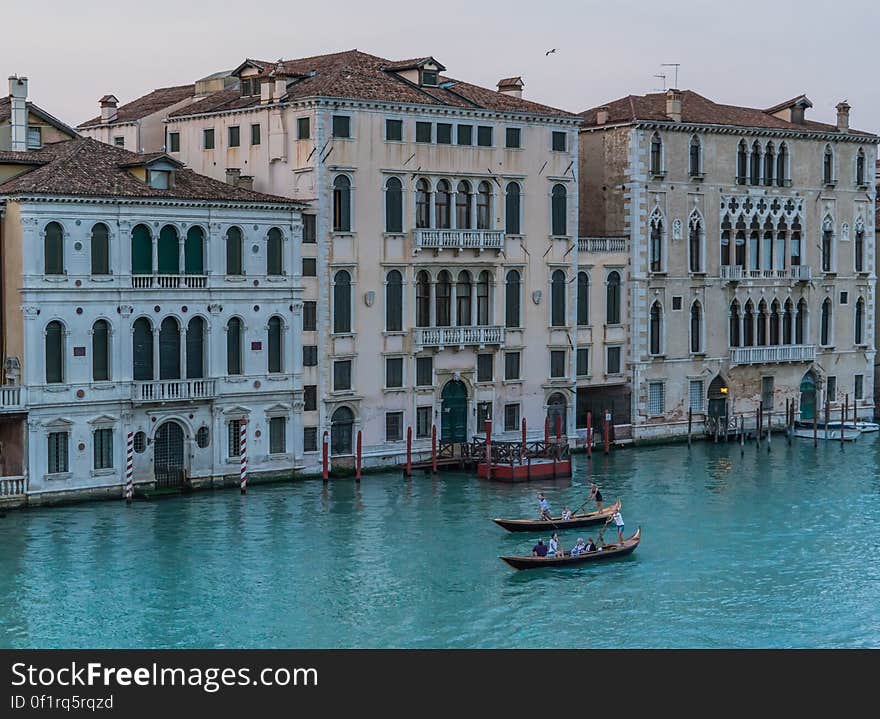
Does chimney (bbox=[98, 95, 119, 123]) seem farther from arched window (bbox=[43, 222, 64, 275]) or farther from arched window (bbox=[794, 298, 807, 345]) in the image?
arched window (bbox=[794, 298, 807, 345])

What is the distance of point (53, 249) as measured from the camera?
41906 mm

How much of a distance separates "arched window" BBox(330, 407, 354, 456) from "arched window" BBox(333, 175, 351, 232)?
175 inches

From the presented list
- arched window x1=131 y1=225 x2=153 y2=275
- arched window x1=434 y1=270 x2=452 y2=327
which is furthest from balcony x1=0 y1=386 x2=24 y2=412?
arched window x1=434 y1=270 x2=452 y2=327

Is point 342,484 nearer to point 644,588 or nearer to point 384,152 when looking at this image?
point 384,152

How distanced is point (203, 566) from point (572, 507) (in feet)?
33.7

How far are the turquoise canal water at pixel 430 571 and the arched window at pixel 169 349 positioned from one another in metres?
2.85

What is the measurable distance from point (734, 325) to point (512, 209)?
9.78 meters

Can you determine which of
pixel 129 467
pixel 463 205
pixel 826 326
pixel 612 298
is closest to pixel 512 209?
pixel 463 205

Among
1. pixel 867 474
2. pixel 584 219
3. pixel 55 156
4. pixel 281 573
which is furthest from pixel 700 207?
pixel 281 573

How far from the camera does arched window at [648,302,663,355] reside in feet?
181

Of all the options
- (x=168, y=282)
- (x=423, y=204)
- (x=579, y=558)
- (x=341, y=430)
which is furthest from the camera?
(x=423, y=204)

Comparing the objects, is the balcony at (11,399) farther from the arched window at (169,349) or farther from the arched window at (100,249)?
the arched window at (169,349)

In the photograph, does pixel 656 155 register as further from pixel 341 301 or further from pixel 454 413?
pixel 341 301

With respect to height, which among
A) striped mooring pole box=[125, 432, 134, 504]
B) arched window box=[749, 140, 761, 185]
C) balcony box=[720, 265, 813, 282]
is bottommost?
striped mooring pole box=[125, 432, 134, 504]
